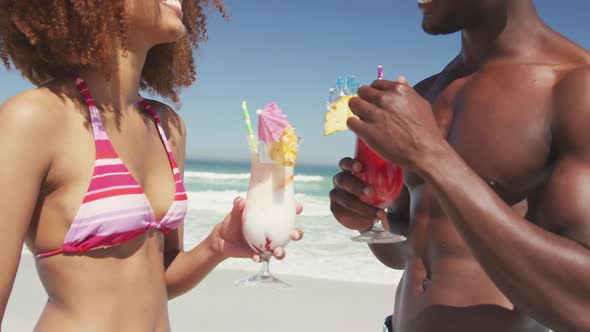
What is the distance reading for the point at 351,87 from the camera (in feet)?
6.37

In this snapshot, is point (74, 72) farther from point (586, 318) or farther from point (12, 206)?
point (586, 318)

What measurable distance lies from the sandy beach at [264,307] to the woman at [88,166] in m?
3.22

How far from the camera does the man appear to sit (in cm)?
130

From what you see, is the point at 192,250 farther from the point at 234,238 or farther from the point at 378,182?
the point at 378,182

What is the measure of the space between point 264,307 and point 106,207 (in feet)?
13.2

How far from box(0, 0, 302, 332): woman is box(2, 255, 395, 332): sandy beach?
3.22 metres

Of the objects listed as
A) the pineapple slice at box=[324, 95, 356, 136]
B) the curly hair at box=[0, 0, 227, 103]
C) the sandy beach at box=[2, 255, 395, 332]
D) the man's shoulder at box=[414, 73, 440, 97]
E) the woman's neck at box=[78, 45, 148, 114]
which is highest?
the curly hair at box=[0, 0, 227, 103]

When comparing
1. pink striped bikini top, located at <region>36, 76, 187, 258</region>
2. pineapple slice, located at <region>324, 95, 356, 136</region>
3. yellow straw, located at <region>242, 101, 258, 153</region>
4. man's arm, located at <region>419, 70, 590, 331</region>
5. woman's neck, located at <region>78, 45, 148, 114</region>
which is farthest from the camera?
yellow straw, located at <region>242, 101, 258, 153</region>

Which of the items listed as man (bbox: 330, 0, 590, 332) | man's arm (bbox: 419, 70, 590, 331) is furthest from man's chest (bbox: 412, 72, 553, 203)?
man's arm (bbox: 419, 70, 590, 331)

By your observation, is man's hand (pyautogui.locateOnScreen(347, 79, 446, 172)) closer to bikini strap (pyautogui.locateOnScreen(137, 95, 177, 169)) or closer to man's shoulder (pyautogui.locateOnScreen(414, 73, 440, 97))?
man's shoulder (pyautogui.locateOnScreen(414, 73, 440, 97))

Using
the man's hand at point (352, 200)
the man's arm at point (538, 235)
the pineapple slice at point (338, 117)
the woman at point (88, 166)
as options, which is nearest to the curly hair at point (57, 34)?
the woman at point (88, 166)

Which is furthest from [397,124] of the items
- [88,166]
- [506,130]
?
[88,166]

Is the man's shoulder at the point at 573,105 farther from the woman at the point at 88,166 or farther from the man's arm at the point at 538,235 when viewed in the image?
the woman at the point at 88,166

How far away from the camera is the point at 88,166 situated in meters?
1.56
